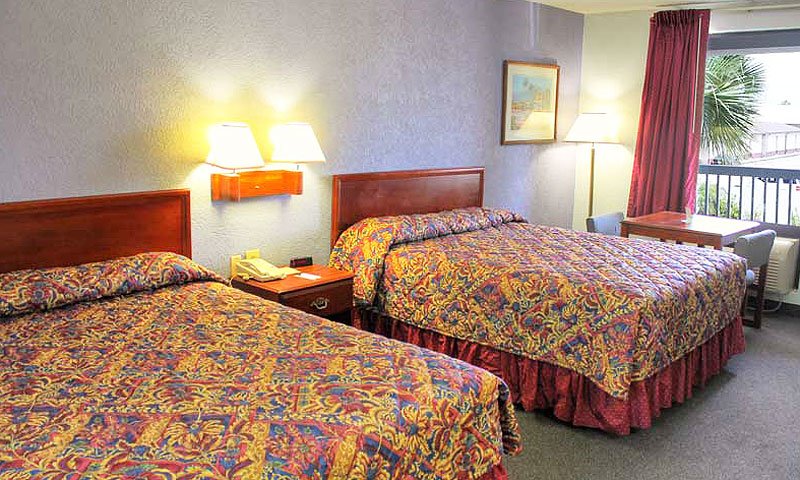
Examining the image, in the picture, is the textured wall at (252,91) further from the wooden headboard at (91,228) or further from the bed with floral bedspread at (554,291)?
the bed with floral bedspread at (554,291)

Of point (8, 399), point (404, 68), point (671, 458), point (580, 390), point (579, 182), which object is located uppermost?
point (404, 68)

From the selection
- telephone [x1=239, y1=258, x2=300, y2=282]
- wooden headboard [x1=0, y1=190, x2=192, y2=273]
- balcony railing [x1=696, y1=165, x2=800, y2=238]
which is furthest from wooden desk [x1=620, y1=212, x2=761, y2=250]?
wooden headboard [x1=0, y1=190, x2=192, y2=273]

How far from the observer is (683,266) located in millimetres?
3646

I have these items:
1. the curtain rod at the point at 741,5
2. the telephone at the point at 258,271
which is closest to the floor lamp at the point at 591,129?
the curtain rod at the point at 741,5

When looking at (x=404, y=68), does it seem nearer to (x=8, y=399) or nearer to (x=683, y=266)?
(x=683, y=266)

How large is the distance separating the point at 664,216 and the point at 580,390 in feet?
7.88

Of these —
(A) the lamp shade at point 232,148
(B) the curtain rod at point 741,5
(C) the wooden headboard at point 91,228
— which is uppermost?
(B) the curtain rod at point 741,5

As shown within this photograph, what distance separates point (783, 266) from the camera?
5.07m

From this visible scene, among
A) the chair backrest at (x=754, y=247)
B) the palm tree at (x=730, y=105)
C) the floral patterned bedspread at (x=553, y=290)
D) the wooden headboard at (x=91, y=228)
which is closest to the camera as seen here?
the wooden headboard at (x=91, y=228)

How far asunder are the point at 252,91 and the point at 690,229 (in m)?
2.91

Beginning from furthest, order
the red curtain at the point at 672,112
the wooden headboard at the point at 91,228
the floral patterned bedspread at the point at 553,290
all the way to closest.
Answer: the red curtain at the point at 672,112 < the floral patterned bedspread at the point at 553,290 < the wooden headboard at the point at 91,228

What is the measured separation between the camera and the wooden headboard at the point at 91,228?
2879 mm

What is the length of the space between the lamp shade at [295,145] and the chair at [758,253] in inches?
104

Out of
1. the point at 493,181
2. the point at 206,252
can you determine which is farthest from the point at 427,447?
the point at 493,181
